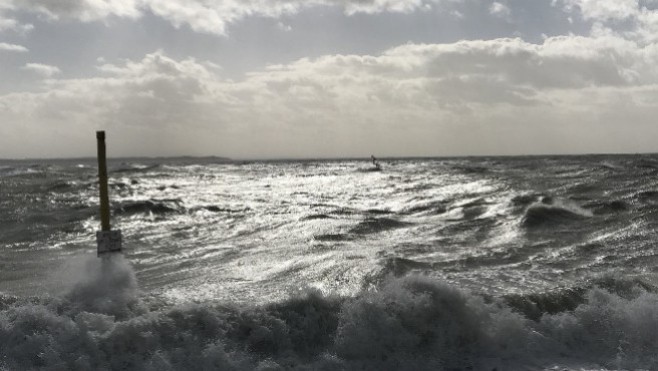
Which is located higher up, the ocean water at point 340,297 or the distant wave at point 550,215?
the distant wave at point 550,215

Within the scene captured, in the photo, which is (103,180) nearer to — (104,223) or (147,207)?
(104,223)

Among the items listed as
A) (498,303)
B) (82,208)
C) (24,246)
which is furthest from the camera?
(82,208)

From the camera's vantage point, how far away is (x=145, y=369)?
6.35 m

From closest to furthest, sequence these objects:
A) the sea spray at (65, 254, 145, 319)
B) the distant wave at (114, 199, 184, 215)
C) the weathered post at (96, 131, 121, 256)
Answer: the sea spray at (65, 254, 145, 319) < the weathered post at (96, 131, 121, 256) < the distant wave at (114, 199, 184, 215)

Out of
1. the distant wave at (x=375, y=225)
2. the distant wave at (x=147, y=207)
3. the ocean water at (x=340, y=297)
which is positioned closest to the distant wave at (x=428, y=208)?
the distant wave at (x=375, y=225)

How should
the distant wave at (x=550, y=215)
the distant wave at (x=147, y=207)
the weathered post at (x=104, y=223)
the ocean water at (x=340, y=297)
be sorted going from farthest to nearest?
the distant wave at (x=147, y=207) < the distant wave at (x=550, y=215) < the weathered post at (x=104, y=223) < the ocean water at (x=340, y=297)

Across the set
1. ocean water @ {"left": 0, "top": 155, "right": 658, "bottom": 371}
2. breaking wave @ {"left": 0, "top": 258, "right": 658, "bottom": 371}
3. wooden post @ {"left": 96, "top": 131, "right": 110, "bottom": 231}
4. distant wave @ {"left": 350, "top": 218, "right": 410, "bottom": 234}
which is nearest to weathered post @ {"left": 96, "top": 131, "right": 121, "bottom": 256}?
wooden post @ {"left": 96, "top": 131, "right": 110, "bottom": 231}

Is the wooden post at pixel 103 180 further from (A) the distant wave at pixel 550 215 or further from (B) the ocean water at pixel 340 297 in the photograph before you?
(A) the distant wave at pixel 550 215

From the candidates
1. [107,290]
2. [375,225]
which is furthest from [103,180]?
[375,225]

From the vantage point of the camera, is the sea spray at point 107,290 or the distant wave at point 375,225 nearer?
the sea spray at point 107,290

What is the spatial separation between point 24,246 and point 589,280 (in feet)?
41.3

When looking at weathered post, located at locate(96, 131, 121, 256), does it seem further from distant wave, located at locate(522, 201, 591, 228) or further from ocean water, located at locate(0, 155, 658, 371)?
distant wave, located at locate(522, 201, 591, 228)

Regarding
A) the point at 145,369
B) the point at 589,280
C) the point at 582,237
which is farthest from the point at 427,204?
the point at 145,369

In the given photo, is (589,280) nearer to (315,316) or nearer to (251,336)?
(315,316)
